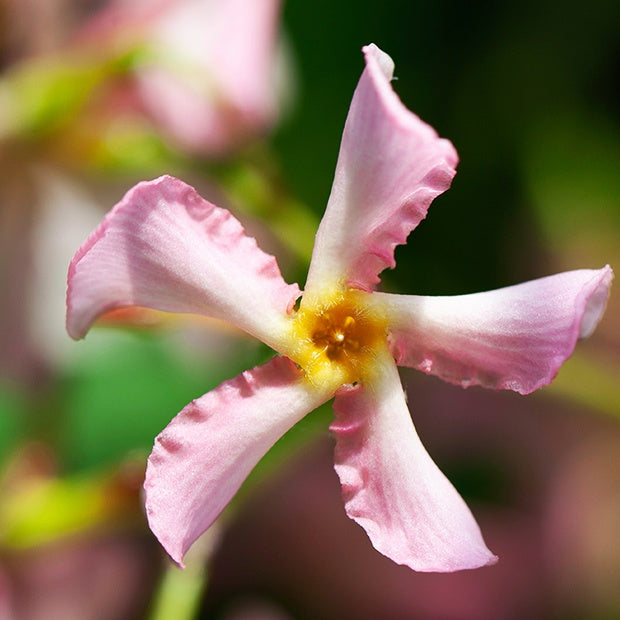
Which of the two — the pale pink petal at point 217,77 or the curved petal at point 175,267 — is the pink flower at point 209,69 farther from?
the curved petal at point 175,267

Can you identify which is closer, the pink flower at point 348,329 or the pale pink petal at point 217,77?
the pink flower at point 348,329

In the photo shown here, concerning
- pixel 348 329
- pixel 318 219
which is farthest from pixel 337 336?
pixel 318 219

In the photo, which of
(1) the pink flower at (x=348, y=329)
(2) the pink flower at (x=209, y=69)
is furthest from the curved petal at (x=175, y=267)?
(2) the pink flower at (x=209, y=69)

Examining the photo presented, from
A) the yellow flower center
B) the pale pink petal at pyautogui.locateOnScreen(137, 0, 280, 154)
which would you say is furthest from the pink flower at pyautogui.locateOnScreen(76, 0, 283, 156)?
the yellow flower center

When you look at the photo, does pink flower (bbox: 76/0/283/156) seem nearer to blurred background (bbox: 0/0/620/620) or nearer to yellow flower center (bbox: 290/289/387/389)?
blurred background (bbox: 0/0/620/620)

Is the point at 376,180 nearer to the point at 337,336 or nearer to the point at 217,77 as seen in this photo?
the point at 337,336

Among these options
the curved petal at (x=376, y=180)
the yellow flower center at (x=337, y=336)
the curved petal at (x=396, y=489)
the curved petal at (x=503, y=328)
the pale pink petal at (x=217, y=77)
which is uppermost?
the pale pink petal at (x=217, y=77)

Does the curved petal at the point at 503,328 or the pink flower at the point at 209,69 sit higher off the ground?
the pink flower at the point at 209,69
